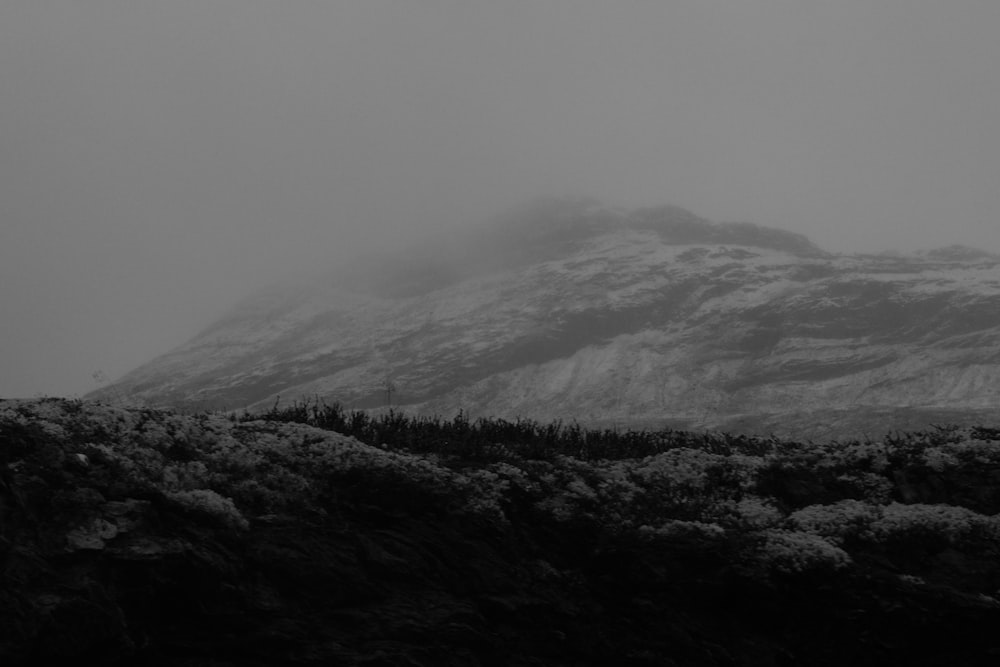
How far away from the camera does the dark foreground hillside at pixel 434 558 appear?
6562 millimetres

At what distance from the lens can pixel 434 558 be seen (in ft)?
26.9

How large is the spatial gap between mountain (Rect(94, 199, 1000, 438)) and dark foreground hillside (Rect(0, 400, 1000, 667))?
226 feet

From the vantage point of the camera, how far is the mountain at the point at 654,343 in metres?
102

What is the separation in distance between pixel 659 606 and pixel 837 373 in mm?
113655

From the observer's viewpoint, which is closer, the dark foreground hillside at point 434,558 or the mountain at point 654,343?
the dark foreground hillside at point 434,558

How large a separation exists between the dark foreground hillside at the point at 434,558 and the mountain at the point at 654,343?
69.0m

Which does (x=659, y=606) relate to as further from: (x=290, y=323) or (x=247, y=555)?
(x=290, y=323)

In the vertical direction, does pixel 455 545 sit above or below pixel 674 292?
above

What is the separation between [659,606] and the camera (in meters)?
8.20

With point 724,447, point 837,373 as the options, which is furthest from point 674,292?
point 724,447

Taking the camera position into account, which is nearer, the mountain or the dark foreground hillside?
the dark foreground hillside

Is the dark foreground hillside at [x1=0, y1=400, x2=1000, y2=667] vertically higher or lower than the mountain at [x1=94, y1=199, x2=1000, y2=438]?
higher

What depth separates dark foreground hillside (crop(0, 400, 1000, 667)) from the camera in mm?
6562

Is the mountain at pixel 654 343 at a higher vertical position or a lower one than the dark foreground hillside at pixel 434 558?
lower
